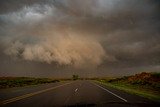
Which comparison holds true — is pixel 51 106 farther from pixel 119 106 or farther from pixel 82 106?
pixel 119 106

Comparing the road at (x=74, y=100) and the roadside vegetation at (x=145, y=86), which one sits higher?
the roadside vegetation at (x=145, y=86)

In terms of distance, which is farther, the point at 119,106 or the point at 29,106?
the point at 29,106

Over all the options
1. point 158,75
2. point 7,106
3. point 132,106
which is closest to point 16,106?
point 7,106

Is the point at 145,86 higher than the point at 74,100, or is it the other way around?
the point at 145,86

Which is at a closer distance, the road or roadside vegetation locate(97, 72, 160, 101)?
the road

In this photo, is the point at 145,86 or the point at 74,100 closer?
the point at 74,100

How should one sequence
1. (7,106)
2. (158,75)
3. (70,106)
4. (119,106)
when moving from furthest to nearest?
(158,75), (7,106), (70,106), (119,106)

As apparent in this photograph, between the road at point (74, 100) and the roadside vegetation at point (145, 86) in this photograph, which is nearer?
the road at point (74, 100)

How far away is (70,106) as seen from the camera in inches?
557

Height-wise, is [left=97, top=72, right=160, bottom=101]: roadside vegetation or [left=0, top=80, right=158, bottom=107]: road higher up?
[left=97, top=72, right=160, bottom=101]: roadside vegetation

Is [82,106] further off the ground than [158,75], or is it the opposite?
[158,75]

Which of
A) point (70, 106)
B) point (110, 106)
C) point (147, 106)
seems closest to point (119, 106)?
point (110, 106)

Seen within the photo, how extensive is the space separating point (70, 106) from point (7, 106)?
3.69 m

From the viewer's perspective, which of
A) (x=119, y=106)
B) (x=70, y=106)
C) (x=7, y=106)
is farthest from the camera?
(x=7, y=106)
